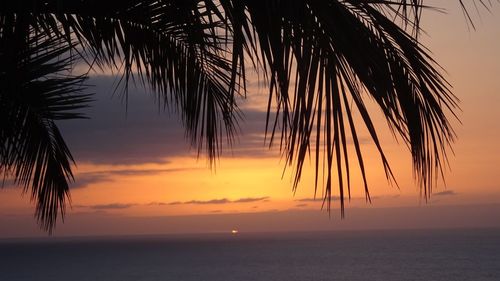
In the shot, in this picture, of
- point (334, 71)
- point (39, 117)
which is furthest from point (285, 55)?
point (39, 117)

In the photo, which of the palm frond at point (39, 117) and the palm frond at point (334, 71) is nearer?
the palm frond at point (334, 71)

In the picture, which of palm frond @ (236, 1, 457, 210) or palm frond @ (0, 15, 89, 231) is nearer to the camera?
palm frond @ (236, 1, 457, 210)

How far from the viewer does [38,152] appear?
4.30 metres

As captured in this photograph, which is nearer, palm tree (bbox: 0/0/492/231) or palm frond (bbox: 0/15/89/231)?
palm tree (bbox: 0/0/492/231)

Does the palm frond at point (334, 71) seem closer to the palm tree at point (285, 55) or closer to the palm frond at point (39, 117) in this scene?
the palm tree at point (285, 55)

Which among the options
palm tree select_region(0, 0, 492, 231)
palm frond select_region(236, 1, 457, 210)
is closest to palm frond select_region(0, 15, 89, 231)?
palm tree select_region(0, 0, 492, 231)

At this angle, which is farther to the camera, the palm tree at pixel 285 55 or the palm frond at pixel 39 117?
the palm frond at pixel 39 117

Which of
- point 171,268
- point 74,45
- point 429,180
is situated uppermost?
point 74,45

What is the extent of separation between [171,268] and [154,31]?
4078 inches

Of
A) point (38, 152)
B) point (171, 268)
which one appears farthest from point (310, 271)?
point (38, 152)

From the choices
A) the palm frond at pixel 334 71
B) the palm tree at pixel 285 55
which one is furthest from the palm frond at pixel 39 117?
the palm frond at pixel 334 71

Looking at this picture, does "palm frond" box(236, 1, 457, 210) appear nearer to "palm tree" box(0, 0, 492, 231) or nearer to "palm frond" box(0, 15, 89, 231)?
"palm tree" box(0, 0, 492, 231)

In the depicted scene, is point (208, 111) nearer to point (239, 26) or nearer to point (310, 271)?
point (239, 26)

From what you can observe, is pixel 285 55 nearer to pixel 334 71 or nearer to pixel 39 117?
pixel 334 71
